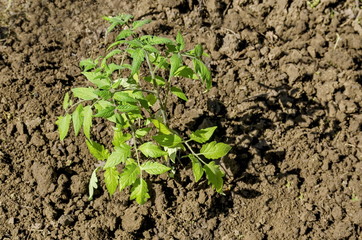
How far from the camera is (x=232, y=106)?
3.28 metres

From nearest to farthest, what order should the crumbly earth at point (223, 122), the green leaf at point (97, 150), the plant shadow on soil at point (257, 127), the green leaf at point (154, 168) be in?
the green leaf at point (154, 168) < the green leaf at point (97, 150) < the crumbly earth at point (223, 122) < the plant shadow on soil at point (257, 127)

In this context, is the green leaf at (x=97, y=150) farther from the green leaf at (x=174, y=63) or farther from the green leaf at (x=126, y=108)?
the green leaf at (x=174, y=63)

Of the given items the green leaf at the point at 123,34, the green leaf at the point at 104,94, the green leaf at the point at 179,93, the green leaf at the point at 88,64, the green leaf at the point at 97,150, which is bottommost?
the green leaf at the point at 97,150

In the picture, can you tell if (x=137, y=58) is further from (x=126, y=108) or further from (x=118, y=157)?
(x=118, y=157)

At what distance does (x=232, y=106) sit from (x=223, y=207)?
2.76ft

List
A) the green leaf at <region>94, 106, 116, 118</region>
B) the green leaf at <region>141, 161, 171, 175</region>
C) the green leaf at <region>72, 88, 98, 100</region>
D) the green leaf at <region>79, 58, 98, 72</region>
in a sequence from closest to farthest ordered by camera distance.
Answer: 1. the green leaf at <region>94, 106, 116, 118</region>
2. the green leaf at <region>72, 88, 98, 100</region>
3. the green leaf at <region>141, 161, 171, 175</region>
4. the green leaf at <region>79, 58, 98, 72</region>

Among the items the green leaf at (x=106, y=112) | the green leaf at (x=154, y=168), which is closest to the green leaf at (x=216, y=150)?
the green leaf at (x=154, y=168)

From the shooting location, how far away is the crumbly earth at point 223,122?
115 inches

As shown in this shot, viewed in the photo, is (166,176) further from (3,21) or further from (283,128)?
(3,21)

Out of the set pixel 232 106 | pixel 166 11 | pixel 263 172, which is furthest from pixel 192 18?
pixel 263 172

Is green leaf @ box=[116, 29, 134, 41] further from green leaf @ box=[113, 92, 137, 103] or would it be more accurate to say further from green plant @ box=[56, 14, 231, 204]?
green leaf @ box=[113, 92, 137, 103]

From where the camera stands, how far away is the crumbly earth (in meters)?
2.92

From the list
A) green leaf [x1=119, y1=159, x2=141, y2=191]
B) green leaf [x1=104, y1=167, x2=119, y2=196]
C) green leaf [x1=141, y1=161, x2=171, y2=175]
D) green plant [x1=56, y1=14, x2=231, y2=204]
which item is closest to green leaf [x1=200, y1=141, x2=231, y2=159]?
green plant [x1=56, y1=14, x2=231, y2=204]

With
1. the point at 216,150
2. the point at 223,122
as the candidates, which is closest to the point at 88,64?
the point at 216,150
